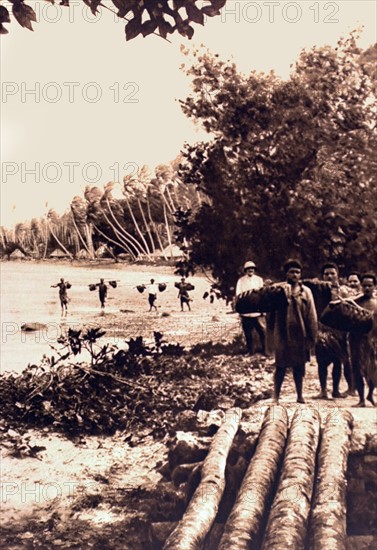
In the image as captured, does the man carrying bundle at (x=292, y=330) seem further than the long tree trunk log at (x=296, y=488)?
Yes

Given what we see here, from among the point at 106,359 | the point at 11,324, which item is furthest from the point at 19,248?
the point at 106,359

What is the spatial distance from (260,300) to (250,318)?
0.40ft

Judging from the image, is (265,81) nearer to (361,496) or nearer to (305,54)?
(305,54)

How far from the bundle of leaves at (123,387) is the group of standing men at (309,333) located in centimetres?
16

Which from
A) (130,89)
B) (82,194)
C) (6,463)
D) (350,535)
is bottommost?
(350,535)

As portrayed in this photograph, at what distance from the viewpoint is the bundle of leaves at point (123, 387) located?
13.3 feet

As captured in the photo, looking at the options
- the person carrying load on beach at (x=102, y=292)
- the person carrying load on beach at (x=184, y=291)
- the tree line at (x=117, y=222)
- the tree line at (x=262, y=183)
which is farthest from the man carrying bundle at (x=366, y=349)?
the person carrying load on beach at (x=102, y=292)

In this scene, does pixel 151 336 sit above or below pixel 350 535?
above

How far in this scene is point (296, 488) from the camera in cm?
386

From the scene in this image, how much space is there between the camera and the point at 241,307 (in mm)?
4191

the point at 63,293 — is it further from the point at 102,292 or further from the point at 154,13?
the point at 154,13

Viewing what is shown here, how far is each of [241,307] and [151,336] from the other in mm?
535

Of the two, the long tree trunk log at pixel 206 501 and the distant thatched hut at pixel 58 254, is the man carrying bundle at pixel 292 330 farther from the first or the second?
the distant thatched hut at pixel 58 254

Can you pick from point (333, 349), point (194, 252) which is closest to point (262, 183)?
point (194, 252)
